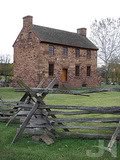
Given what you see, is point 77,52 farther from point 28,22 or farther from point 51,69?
point 28,22

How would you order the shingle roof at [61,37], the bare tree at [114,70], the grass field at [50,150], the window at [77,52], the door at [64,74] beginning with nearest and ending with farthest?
the grass field at [50,150]
the shingle roof at [61,37]
the door at [64,74]
the window at [77,52]
the bare tree at [114,70]

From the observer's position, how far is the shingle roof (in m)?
35.0

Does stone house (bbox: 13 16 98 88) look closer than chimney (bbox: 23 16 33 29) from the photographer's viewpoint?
Yes

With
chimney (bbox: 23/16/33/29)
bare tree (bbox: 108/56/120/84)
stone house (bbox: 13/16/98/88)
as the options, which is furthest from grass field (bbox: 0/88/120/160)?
bare tree (bbox: 108/56/120/84)

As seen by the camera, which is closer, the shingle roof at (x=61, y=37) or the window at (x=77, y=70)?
the shingle roof at (x=61, y=37)

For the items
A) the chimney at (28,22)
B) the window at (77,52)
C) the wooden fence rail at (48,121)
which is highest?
the chimney at (28,22)

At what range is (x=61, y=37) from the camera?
37.8 meters

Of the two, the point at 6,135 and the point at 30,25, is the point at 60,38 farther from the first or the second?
the point at 6,135

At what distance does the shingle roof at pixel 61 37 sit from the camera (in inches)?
1379

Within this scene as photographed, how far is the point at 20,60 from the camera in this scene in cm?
3644

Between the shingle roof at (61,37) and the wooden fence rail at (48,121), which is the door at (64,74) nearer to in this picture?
the shingle roof at (61,37)

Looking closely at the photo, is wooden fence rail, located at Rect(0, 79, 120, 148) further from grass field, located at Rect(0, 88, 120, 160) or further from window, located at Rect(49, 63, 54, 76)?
window, located at Rect(49, 63, 54, 76)

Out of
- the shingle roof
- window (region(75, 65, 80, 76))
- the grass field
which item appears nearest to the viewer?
the grass field

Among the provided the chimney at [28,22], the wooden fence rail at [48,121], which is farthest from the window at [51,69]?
the wooden fence rail at [48,121]
